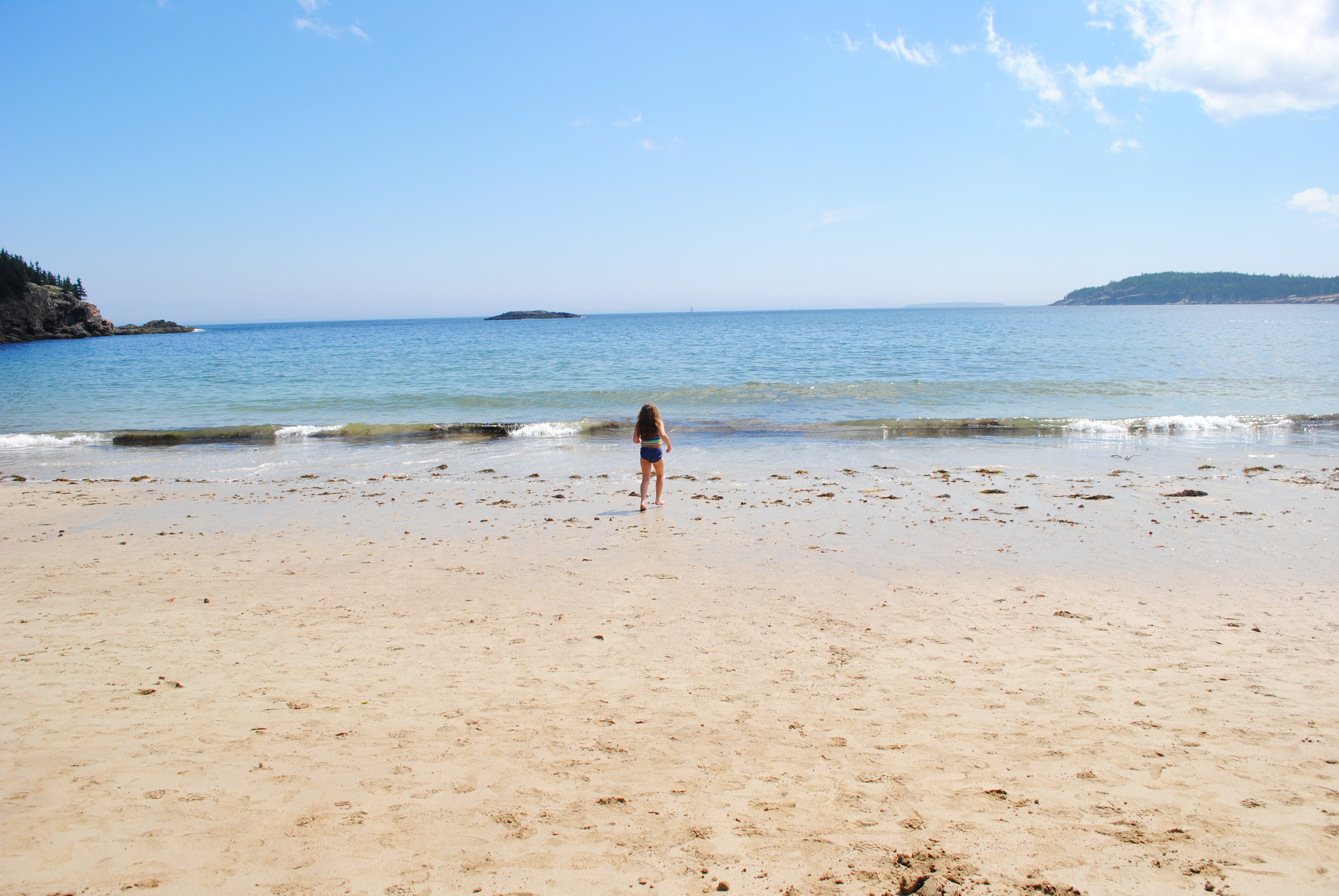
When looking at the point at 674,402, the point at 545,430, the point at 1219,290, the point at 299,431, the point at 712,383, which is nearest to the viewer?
the point at 545,430

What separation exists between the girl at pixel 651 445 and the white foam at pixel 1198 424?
14.2 m

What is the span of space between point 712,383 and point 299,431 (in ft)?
50.6

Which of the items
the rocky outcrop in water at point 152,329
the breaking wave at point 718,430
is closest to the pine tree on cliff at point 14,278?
the rocky outcrop in water at point 152,329

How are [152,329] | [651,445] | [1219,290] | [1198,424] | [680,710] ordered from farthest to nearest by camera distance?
[1219,290], [152,329], [1198,424], [651,445], [680,710]

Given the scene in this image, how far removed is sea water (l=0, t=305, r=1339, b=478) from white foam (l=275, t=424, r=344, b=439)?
0.07 metres

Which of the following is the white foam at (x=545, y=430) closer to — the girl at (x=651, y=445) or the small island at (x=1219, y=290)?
the girl at (x=651, y=445)

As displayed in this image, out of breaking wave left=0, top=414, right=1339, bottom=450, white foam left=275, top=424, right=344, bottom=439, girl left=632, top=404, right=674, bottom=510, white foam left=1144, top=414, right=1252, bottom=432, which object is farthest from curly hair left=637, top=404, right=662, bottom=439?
white foam left=1144, top=414, right=1252, bottom=432

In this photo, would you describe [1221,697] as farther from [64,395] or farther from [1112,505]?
[64,395]

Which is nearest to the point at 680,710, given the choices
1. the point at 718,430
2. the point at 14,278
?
the point at 718,430

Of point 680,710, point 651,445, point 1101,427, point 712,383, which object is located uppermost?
point 712,383

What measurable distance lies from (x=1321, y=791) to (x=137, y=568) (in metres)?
10.1

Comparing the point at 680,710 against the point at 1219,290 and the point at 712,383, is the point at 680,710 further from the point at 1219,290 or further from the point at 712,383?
the point at 1219,290

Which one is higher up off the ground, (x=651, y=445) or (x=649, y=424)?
(x=649, y=424)

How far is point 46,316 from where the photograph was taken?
8094cm
